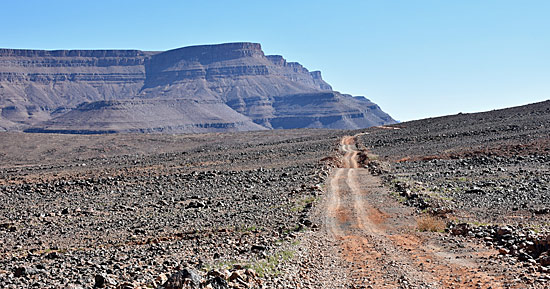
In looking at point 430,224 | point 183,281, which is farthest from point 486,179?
point 183,281

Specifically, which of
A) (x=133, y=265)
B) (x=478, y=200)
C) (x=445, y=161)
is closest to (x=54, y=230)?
(x=133, y=265)

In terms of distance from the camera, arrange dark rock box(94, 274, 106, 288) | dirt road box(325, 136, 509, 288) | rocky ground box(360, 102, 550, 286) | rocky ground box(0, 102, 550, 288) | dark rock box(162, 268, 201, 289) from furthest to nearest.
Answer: rocky ground box(360, 102, 550, 286), rocky ground box(0, 102, 550, 288), dirt road box(325, 136, 509, 288), dark rock box(94, 274, 106, 288), dark rock box(162, 268, 201, 289)

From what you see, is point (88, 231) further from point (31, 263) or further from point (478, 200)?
point (478, 200)

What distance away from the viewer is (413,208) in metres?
20.8

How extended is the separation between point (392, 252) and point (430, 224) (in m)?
3.21

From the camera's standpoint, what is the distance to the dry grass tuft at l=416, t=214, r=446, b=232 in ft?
54.5

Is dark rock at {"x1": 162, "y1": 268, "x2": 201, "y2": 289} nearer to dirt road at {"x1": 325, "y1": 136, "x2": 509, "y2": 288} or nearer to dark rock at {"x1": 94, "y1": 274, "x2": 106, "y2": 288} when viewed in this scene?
dark rock at {"x1": 94, "y1": 274, "x2": 106, "y2": 288}

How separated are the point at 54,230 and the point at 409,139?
4358 cm

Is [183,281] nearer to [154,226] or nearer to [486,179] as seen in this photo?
[154,226]

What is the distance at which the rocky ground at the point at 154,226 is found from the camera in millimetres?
11820

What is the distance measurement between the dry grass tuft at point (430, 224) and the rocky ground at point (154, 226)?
10.7 feet

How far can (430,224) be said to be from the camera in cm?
1694

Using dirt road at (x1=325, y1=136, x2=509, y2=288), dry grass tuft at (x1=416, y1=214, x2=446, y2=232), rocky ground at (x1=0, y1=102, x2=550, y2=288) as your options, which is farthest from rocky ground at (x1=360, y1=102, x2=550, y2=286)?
dirt road at (x1=325, y1=136, x2=509, y2=288)

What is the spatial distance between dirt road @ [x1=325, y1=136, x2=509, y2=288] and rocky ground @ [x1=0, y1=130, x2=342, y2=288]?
1416mm
